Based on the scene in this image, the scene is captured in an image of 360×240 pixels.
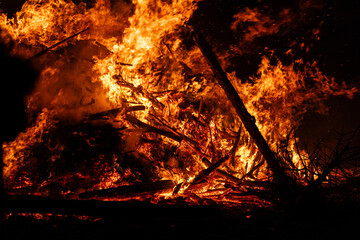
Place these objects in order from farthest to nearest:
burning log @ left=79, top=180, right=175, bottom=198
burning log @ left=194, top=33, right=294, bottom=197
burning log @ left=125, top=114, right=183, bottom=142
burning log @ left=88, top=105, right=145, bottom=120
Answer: burning log @ left=88, top=105, right=145, bottom=120 → burning log @ left=125, top=114, right=183, bottom=142 → burning log @ left=79, top=180, right=175, bottom=198 → burning log @ left=194, top=33, right=294, bottom=197

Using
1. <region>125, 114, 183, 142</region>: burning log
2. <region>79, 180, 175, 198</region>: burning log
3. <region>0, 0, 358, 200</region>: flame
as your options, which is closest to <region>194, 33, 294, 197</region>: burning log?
<region>0, 0, 358, 200</region>: flame

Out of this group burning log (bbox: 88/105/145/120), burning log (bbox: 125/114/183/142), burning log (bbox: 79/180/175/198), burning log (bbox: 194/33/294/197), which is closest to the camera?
burning log (bbox: 194/33/294/197)

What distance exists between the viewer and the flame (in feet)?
16.5

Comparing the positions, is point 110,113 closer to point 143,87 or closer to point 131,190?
point 143,87

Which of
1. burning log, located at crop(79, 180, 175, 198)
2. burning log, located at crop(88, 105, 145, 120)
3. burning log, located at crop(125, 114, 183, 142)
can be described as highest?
burning log, located at crop(88, 105, 145, 120)

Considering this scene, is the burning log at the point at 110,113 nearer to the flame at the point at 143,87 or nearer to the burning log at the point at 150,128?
the flame at the point at 143,87

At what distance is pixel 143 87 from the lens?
17.6ft

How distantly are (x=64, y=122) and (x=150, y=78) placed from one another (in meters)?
2.50

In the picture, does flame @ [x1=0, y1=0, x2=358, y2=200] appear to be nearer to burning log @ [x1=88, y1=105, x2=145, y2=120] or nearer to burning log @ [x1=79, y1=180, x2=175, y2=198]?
burning log @ [x1=88, y1=105, x2=145, y2=120]

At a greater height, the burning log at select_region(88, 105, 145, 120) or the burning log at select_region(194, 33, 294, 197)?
the burning log at select_region(88, 105, 145, 120)

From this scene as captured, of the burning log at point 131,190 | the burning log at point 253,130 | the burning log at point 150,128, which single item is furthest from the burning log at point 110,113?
the burning log at point 253,130

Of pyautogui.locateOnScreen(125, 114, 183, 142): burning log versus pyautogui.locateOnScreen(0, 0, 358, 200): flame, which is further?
pyautogui.locateOnScreen(0, 0, 358, 200): flame

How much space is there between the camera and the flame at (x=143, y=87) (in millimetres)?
5029

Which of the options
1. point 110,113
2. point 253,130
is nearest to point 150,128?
point 110,113
